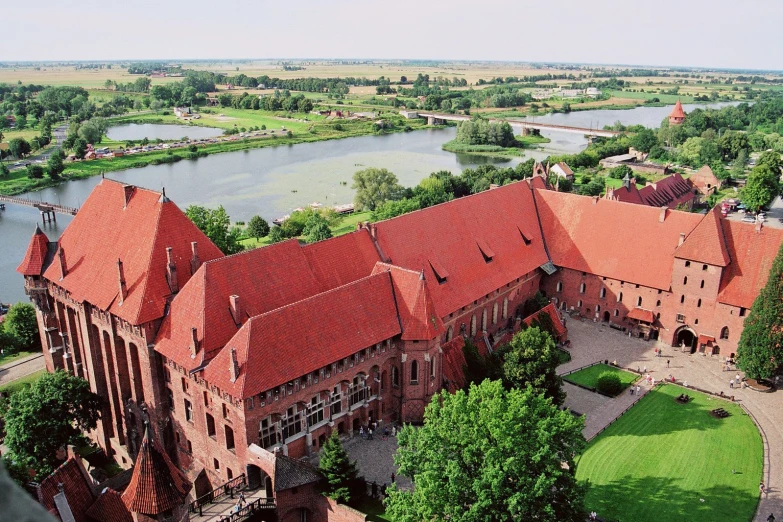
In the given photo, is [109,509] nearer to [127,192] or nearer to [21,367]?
[127,192]

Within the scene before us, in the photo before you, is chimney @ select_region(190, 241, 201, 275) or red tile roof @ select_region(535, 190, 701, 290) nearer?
chimney @ select_region(190, 241, 201, 275)

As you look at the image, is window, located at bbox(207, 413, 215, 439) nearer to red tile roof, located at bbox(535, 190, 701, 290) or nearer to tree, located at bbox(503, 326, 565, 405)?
tree, located at bbox(503, 326, 565, 405)

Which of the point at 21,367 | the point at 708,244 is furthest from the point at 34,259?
the point at 708,244

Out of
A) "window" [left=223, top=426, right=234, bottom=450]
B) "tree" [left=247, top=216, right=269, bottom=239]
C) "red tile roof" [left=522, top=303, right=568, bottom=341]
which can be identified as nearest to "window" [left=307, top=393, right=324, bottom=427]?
"window" [left=223, top=426, right=234, bottom=450]

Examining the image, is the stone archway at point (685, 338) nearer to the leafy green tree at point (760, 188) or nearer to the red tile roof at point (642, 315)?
the red tile roof at point (642, 315)

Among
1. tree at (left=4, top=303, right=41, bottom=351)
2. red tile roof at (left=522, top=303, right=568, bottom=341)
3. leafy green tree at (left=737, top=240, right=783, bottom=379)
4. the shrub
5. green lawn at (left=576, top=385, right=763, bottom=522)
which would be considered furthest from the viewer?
tree at (left=4, top=303, right=41, bottom=351)

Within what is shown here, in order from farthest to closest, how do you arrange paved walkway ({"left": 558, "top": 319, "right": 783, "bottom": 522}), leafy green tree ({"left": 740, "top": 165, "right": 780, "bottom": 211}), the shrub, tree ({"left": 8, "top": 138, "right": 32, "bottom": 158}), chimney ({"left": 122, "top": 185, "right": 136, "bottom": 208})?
tree ({"left": 8, "top": 138, "right": 32, "bottom": 158})
leafy green tree ({"left": 740, "top": 165, "right": 780, "bottom": 211})
the shrub
chimney ({"left": 122, "top": 185, "right": 136, "bottom": 208})
paved walkway ({"left": 558, "top": 319, "right": 783, "bottom": 522})
